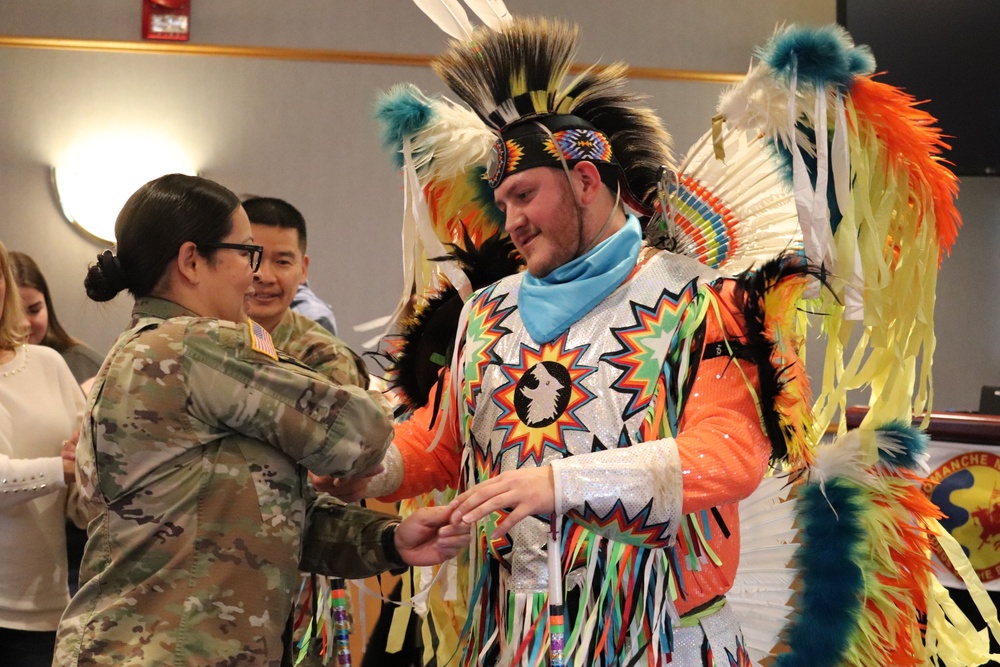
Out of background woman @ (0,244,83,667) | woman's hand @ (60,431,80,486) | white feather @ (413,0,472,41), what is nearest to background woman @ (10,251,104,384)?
background woman @ (0,244,83,667)

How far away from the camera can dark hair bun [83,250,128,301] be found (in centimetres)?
162

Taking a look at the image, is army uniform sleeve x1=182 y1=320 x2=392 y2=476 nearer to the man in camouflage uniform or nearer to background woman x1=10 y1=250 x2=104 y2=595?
the man in camouflage uniform

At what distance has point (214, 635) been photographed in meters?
1.49

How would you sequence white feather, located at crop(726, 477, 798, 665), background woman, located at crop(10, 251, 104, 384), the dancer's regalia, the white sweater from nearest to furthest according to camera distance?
the dancer's regalia < white feather, located at crop(726, 477, 798, 665) < the white sweater < background woman, located at crop(10, 251, 104, 384)

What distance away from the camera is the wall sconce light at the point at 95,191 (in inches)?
186

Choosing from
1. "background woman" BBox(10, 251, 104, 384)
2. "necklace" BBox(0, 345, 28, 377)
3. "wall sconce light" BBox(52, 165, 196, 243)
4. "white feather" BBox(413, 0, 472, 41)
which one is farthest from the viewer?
"wall sconce light" BBox(52, 165, 196, 243)

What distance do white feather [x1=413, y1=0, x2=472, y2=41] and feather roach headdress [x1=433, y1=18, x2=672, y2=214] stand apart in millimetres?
148

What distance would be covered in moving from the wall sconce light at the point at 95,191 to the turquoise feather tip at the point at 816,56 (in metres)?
3.60

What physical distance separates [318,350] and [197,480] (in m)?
0.91

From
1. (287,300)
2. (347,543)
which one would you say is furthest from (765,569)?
(287,300)

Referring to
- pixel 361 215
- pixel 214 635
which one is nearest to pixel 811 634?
pixel 214 635

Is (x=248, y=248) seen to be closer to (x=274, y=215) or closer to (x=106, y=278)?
(x=106, y=278)

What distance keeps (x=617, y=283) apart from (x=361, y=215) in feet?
11.1

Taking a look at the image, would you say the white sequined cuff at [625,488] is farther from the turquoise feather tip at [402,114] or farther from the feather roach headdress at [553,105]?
the turquoise feather tip at [402,114]
